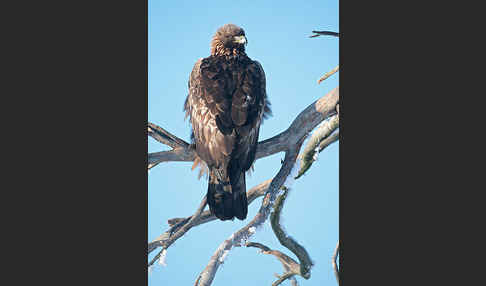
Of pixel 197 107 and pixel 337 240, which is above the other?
pixel 197 107

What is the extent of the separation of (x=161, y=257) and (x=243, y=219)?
836mm

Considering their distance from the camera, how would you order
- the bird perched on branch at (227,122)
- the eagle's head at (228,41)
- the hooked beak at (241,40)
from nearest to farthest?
the bird perched on branch at (227,122)
the hooked beak at (241,40)
the eagle's head at (228,41)

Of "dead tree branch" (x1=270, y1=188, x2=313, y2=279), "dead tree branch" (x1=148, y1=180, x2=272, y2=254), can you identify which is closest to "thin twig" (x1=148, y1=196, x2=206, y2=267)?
"dead tree branch" (x1=148, y1=180, x2=272, y2=254)

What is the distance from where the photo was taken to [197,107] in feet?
15.2

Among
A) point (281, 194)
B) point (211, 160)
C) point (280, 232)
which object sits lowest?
point (280, 232)

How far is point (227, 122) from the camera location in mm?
4438

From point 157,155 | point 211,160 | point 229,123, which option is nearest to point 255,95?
point 229,123

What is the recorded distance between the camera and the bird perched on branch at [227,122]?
4.43 m

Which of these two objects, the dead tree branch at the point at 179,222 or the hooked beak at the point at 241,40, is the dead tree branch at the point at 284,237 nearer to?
the dead tree branch at the point at 179,222

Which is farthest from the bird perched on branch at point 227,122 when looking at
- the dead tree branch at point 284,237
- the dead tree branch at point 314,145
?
the dead tree branch at point 314,145

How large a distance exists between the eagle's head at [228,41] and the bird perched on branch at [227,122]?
0.27 feet

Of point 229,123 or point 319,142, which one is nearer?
point 229,123
